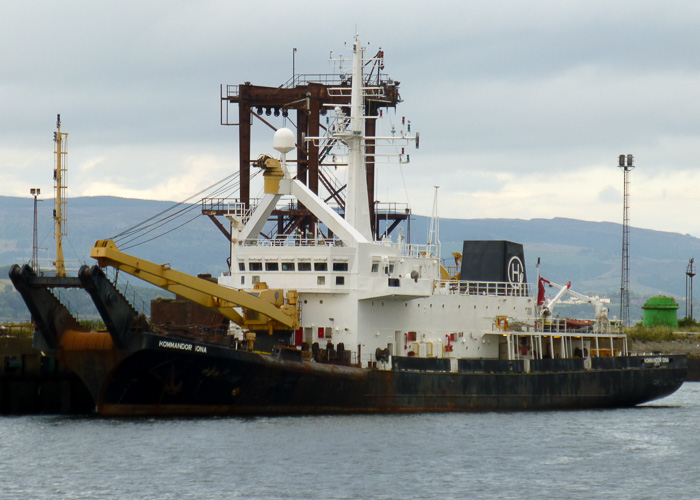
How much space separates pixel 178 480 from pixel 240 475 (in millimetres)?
1526

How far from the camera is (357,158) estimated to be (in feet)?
147

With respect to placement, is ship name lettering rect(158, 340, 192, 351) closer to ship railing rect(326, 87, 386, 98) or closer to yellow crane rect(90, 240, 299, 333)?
yellow crane rect(90, 240, 299, 333)

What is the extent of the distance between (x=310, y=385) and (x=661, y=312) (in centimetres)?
6045

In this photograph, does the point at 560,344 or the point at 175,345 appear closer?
the point at 175,345

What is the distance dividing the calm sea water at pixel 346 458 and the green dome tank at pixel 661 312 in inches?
2069

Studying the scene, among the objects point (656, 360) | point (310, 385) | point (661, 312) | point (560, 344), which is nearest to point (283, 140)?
point (310, 385)

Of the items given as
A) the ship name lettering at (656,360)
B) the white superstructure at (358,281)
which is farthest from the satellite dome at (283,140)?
the ship name lettering at (656,360)

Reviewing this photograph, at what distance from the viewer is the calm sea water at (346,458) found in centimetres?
2866

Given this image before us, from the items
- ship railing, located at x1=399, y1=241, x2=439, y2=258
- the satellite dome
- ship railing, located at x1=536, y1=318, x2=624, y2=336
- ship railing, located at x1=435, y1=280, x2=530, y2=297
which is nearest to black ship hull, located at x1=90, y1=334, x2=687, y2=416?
ship railing, located at x1=536, y1=318, x2=624, y2=336

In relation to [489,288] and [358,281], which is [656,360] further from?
[358,281]

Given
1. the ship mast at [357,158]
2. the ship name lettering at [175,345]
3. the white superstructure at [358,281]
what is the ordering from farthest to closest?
the ship mast at [357,158] → the white superstructure at [358,281] → the ship name lettering at [175,345]

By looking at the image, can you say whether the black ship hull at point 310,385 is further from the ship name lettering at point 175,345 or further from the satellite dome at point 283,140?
the satellite dome at point 283,140

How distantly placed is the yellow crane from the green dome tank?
193 feet

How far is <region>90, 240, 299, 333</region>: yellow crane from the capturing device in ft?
124
